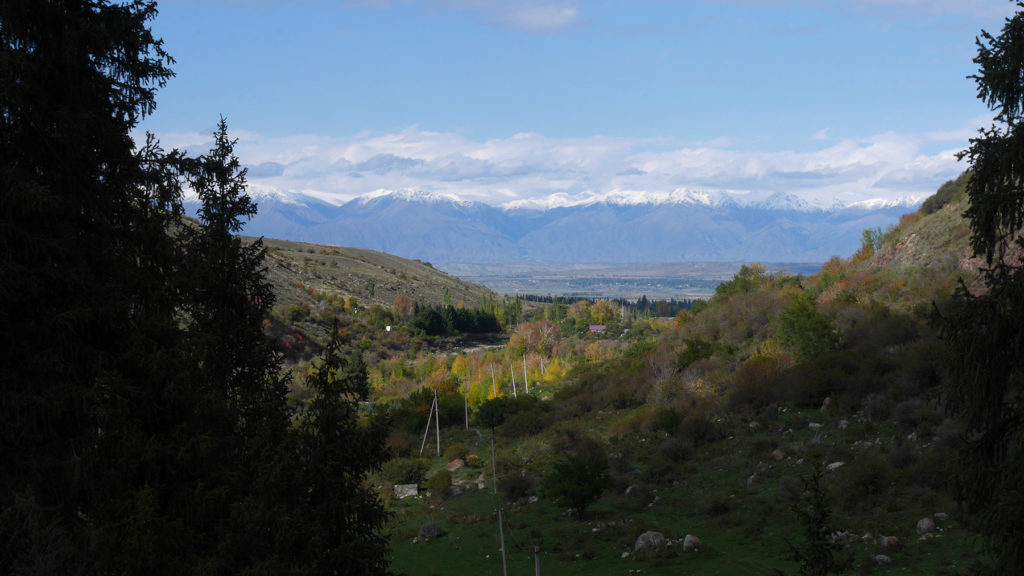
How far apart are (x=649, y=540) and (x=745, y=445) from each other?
9455 millimetres

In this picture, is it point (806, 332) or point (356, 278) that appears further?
point (356, 278)

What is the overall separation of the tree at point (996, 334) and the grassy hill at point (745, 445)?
21.3 inches

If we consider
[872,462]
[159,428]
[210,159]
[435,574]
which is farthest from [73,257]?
[872,462]

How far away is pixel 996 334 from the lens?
275 inches

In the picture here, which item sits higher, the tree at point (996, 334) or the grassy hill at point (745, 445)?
the tree at point (996, 334)

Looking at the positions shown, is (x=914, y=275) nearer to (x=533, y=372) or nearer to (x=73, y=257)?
(x=533, y=372)

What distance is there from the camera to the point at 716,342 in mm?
43562

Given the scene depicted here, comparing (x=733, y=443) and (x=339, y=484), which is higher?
(x=339, y=484)

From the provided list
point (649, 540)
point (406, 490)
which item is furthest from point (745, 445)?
point (406, 490)

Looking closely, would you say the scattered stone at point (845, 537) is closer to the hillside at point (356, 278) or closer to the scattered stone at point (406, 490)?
the scattered stone at point (406, 490)

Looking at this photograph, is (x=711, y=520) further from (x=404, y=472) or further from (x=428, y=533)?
(x=404, y=472)

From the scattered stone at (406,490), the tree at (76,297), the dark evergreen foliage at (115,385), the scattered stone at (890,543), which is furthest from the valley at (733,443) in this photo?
the tree at (76,297)

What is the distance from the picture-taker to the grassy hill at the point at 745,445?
16.5 metres

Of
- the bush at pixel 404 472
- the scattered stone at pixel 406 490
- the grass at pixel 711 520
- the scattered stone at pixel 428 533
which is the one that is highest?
the grass at pixel 711 520
